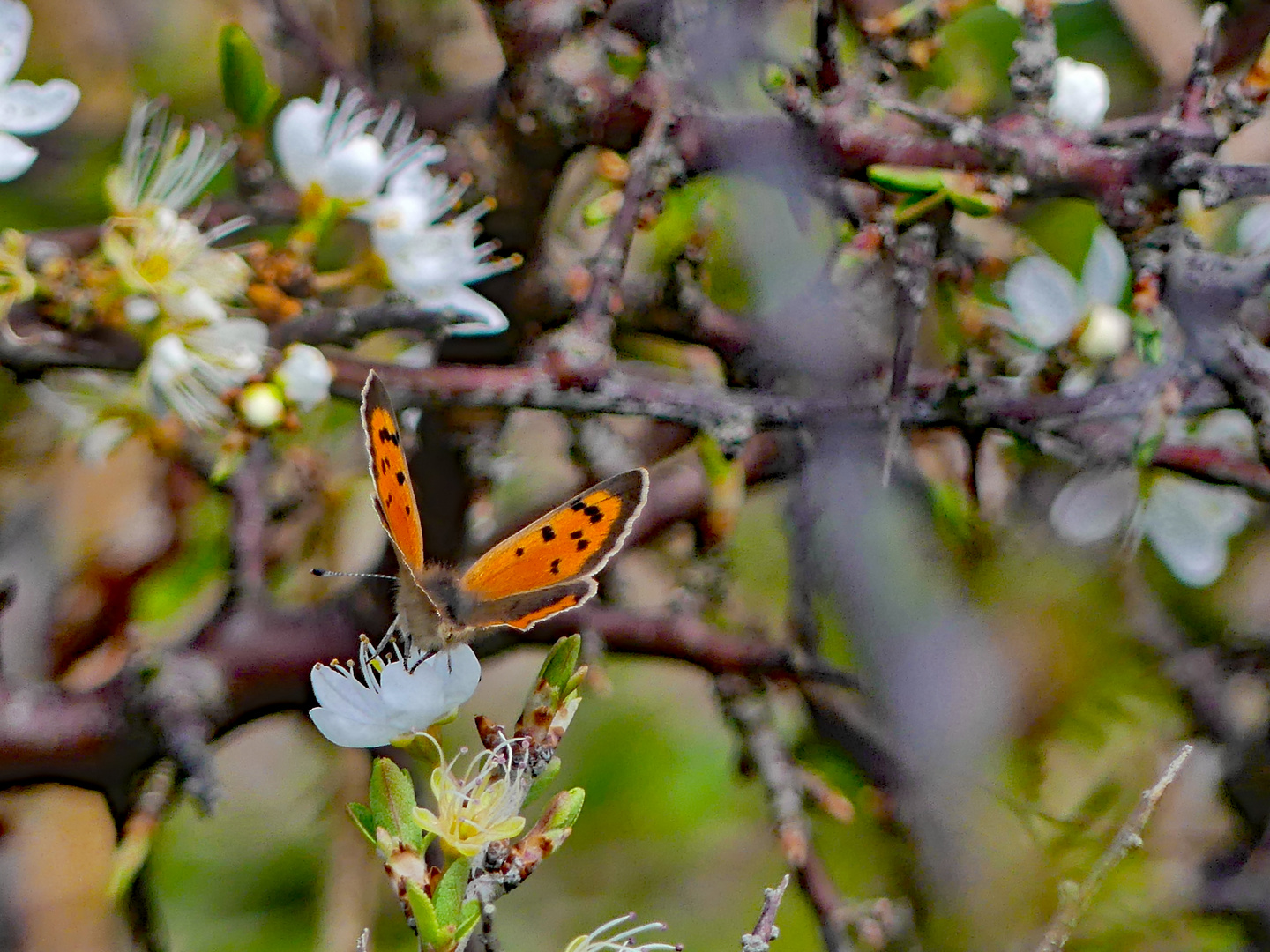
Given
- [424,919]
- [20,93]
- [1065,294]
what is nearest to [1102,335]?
[1065,294]

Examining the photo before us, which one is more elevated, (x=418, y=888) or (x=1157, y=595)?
(x=418, y=888)

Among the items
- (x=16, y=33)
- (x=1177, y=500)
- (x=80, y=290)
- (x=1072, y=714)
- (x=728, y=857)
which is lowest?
(x=728, y=857)

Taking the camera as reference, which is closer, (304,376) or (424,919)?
(424,919)

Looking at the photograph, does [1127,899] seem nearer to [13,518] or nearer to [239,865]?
[239,865]

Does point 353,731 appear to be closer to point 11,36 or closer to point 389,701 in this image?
point 389,701

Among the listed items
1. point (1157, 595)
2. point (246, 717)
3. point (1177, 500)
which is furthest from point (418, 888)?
point (1157, 595)

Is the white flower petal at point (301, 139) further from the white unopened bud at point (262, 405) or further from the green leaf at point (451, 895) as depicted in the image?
the green leaf at point (451, 895)
